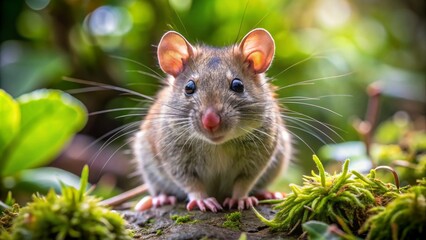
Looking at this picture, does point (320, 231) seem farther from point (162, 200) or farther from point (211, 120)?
point (162, 200)

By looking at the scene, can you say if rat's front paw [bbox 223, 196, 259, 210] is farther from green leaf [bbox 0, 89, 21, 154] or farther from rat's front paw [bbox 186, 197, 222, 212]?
green leaf [bbox 0, 89, 21, 154]

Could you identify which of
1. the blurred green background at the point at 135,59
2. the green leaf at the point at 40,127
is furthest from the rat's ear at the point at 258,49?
the blurred green background at the point at 135,59

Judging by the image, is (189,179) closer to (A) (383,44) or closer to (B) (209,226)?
(B) (209,226)

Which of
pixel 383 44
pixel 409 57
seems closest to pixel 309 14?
pixel 383 44

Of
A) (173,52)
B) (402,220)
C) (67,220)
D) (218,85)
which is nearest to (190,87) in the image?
(218,85)

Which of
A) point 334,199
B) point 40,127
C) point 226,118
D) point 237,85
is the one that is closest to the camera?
point 334,199

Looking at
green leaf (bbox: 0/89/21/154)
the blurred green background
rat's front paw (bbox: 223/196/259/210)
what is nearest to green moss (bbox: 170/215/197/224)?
rat's front paw (bbox: 223/196/259/210)
